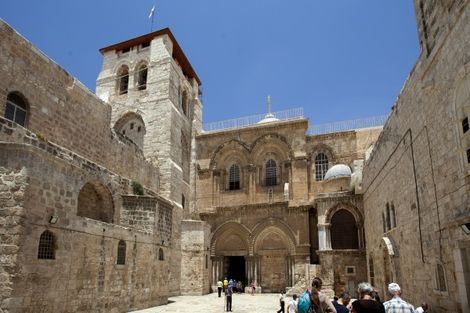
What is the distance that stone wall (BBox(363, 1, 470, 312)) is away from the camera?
20.6 ft

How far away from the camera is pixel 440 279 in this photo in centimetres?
734

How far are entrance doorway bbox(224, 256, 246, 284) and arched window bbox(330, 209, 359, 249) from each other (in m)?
6.85

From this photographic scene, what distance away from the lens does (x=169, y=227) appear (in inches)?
617

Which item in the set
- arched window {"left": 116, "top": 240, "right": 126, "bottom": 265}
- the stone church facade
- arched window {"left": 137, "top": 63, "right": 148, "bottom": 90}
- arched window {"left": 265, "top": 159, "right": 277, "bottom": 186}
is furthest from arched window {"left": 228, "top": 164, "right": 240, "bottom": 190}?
arched window {"left": 116, "top": 240, "right": 126, "bottom": 265}

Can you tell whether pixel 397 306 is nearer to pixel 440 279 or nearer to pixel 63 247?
pixel 440 279

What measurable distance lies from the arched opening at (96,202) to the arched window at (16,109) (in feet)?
9.34

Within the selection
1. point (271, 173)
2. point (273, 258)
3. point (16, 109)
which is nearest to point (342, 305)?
point (16, 109)

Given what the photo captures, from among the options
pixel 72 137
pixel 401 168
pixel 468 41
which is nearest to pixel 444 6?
pixel 468 41

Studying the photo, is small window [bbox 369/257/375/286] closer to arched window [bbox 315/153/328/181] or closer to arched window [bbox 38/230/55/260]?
arched window [bbox 315/153/328/181]

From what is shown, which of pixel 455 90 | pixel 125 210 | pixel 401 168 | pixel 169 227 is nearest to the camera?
pixel 455 90

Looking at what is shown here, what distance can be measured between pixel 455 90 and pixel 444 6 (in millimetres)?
1581

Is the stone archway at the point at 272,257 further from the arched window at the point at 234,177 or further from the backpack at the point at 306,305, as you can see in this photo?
the backpack at the point at 306,305

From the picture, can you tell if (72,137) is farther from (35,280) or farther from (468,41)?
(468,41)

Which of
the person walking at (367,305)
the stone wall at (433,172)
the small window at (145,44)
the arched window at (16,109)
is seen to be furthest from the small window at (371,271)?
the small window at (145,44)
